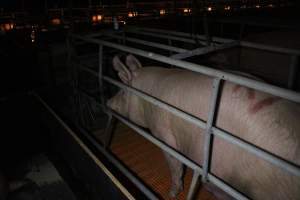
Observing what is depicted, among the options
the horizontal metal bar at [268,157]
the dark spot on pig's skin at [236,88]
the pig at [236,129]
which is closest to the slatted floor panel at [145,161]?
the pig at [236,129]

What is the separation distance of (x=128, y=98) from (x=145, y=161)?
98 centimetres

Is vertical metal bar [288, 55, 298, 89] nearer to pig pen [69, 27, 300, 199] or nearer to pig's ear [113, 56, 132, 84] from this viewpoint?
pig pen [69, 27, 300, 199]

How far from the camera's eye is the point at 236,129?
82.4 inches

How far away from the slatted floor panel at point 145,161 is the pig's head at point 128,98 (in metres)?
0.66

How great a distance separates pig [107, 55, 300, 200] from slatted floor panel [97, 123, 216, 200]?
0.25m

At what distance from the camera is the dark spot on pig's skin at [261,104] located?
1.99 meters

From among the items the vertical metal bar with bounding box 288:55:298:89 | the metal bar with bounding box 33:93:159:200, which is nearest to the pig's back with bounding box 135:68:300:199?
the metal bar with bounding box 33:93:159:200

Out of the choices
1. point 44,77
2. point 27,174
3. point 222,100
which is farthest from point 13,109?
point 222,100

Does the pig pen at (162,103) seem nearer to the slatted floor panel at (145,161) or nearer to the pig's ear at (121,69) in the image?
the slatted floor panel at (145,161)

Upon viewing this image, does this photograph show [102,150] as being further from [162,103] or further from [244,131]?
[244,131]

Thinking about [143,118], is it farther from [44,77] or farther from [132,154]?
[44,77]

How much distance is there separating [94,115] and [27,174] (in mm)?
1636

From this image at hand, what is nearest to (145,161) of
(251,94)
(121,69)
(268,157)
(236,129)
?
(121,69)

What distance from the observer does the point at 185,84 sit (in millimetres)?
2691
